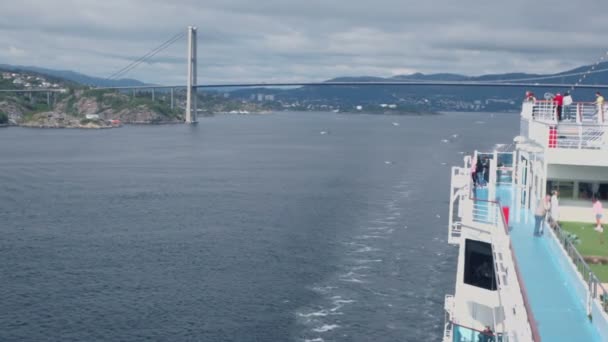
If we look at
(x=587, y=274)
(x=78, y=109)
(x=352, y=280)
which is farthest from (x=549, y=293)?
(x=78, y=109)

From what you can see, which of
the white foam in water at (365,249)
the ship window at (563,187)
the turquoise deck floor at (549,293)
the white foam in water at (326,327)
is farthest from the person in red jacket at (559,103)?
the white foam in water at (365,249)

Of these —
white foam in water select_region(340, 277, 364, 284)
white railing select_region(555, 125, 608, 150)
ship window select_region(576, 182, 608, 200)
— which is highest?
white railing select_region(555, 125, 608, 150)

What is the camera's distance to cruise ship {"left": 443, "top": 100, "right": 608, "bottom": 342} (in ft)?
13.8

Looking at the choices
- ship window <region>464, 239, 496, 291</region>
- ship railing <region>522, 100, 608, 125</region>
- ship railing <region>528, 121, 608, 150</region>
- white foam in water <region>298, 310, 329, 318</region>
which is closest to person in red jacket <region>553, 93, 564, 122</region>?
ship railing <region>522, 100, 608, 125</region>

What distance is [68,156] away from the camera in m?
35.8

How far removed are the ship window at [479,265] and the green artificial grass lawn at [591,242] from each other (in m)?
0.85

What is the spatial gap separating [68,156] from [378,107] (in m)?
102

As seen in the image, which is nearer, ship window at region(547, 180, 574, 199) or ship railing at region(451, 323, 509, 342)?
ship railing at region(451, 323, 509, 342)

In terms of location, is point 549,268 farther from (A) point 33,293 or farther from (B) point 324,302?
(A) point 33,293

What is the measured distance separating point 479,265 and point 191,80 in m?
63.4

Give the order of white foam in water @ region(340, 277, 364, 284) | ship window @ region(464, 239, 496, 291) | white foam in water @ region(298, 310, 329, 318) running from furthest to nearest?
white foam in water @ region(340, 277, 364, 284) → white foam in water @ region(298, 310, 329, 318) → ship window @ region(464, 239, 496, 291)

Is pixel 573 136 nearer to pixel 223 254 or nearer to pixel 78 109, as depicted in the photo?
pixel 223 254

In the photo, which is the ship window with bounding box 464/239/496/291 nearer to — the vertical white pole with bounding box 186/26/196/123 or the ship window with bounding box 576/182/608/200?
the ship window with bounding box 576/182/608/200

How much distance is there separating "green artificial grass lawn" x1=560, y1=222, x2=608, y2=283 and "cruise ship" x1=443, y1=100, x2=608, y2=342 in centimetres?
10
